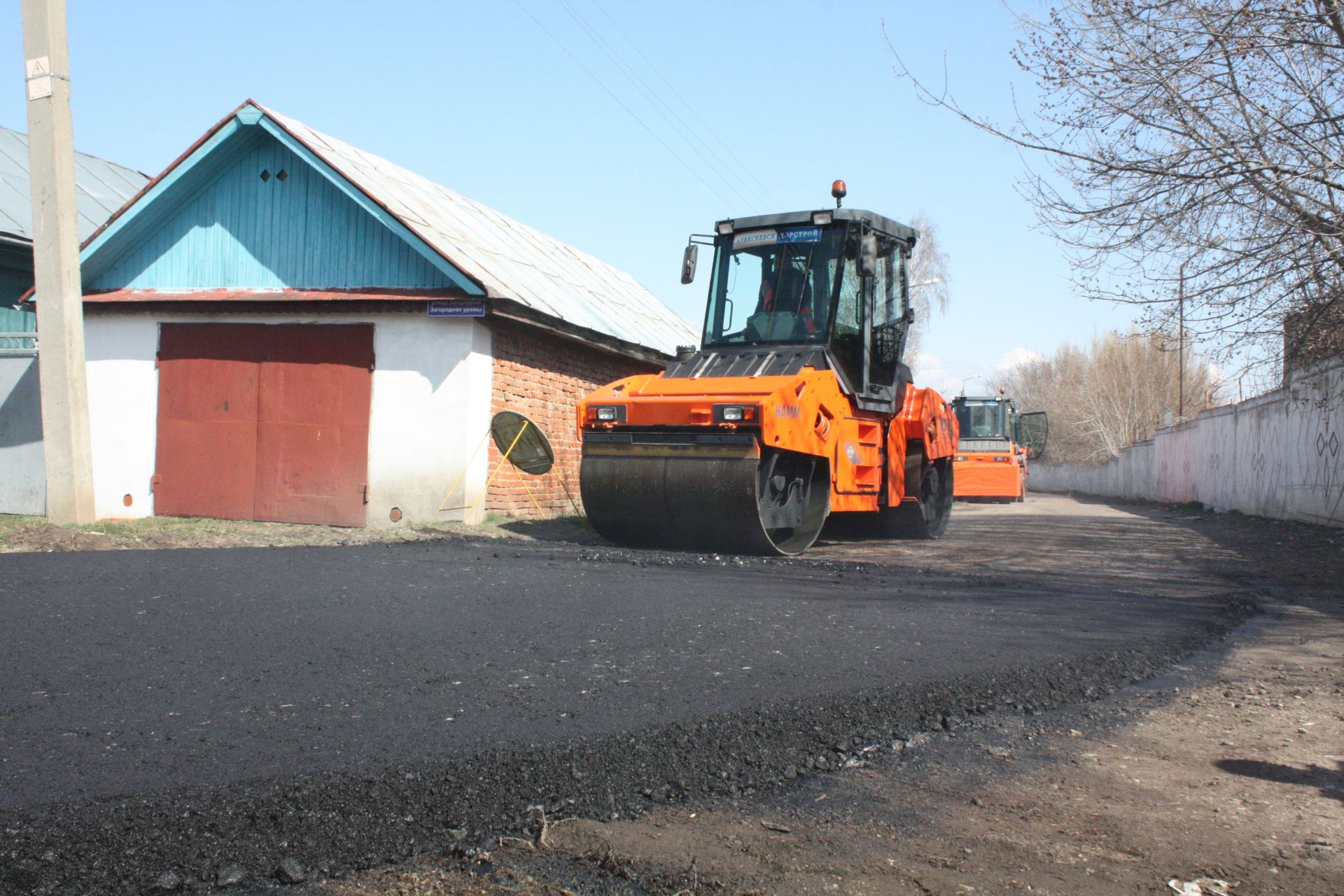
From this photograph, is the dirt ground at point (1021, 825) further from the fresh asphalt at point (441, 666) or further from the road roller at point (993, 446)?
the road roller at point (993, 446)

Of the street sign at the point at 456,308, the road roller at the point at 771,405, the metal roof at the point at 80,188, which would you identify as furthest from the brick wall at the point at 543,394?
the metal roof at the point at 80,188

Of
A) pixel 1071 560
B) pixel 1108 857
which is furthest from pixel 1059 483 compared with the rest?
pixel 1108 857

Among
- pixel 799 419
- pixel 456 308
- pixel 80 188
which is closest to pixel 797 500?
pixel 799 419

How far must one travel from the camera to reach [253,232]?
13.5 meters

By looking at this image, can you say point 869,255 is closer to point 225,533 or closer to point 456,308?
point 456,308

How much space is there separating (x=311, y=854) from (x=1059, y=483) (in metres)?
51.9

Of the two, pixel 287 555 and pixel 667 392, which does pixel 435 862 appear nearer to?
pixel 287 555

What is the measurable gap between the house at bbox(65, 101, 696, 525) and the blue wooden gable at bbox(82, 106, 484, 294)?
0.02 metres

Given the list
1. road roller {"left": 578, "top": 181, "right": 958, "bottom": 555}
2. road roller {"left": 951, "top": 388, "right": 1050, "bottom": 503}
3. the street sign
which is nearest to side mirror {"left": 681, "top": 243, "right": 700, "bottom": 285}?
road roller {"left": 578, "top": 181, "right": 958, "bottom": 555}

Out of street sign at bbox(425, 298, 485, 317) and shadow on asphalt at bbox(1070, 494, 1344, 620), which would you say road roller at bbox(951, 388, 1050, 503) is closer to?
shadow on asphalt at bbox(1070, 494, 1344, 620)

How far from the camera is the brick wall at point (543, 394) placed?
13000 millimetres

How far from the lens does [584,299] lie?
16.3 m

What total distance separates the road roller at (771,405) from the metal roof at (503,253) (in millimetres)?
3122

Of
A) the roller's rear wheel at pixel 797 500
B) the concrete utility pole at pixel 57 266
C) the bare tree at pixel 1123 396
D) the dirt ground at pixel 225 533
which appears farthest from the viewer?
the bare tree at pixel 1123 396
